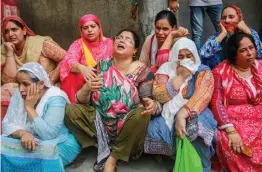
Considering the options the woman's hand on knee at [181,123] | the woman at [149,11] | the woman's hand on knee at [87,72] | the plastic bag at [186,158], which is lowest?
the plastic bag at [186,158]

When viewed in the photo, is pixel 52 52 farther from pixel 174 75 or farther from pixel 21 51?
pixel 174 75

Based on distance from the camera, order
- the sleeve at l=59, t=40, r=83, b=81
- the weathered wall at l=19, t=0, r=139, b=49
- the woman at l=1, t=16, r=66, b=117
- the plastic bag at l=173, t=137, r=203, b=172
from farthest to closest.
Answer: the weathered wall at l=19, t=0, r=139, b=49 → the woman at l=1, t=16, r=66, b=117 → the sleeve at l=59, t=40, r=83, b=81 → the plastic bag at l=173, t=137, r=203, b=172

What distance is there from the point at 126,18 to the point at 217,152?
3.00m

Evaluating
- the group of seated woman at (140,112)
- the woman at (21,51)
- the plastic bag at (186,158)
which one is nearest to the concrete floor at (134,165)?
the group of seated woman at (140,112)

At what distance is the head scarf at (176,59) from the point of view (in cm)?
352

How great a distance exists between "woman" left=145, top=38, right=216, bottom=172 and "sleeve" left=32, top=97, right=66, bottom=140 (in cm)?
81

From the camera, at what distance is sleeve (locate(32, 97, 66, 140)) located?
3.34 metres

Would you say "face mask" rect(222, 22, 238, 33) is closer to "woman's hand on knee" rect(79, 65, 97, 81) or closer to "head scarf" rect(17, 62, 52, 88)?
"woman's hand on knee" rect(79, 65, 97, 81)

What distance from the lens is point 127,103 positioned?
3514 millimetres

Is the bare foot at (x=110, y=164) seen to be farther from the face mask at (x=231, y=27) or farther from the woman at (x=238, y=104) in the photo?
the face mask at (x=231, y=27)

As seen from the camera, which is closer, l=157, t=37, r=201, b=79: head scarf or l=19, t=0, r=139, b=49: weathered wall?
l=157, t=37, r=201, b=79: head scarf

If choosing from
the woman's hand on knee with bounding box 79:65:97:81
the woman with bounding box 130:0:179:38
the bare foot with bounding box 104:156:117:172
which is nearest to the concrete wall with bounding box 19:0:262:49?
the woman with bounding box 130:0:179:38

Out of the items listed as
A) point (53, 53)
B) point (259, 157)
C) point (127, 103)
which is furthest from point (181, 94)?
point (53, 53)

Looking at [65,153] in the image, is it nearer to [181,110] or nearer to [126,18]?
[181,110]
